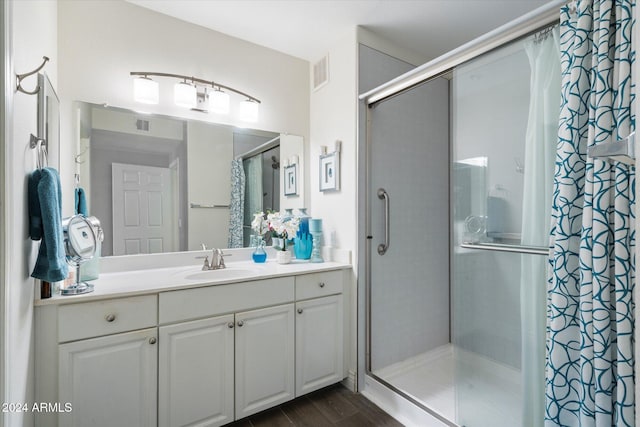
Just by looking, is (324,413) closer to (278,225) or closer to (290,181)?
(278,225)

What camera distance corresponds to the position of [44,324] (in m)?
1.27

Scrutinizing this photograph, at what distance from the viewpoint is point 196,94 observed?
82.4 inches

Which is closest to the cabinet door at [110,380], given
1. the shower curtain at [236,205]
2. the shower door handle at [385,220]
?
the shower curtain at [236,205]

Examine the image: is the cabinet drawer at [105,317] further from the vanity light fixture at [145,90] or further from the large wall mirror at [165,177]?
the vanity light fixture at [145,90]

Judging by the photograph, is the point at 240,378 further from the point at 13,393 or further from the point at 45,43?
the point at 45,43

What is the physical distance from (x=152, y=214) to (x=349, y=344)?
63.0 inches

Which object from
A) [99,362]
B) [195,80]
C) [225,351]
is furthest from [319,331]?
[195,80]

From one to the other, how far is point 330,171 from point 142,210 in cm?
131

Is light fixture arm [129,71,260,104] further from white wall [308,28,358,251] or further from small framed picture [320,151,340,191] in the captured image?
small framed picture [320,151,340,191]

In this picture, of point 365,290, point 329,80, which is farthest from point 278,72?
point 365,290

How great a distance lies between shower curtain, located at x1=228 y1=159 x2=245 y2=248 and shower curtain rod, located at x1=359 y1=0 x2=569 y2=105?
1046 millimetres

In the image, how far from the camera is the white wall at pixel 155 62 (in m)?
1.74

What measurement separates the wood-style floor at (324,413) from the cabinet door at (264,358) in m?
0.09

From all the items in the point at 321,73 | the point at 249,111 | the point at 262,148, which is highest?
the point at 321,73
